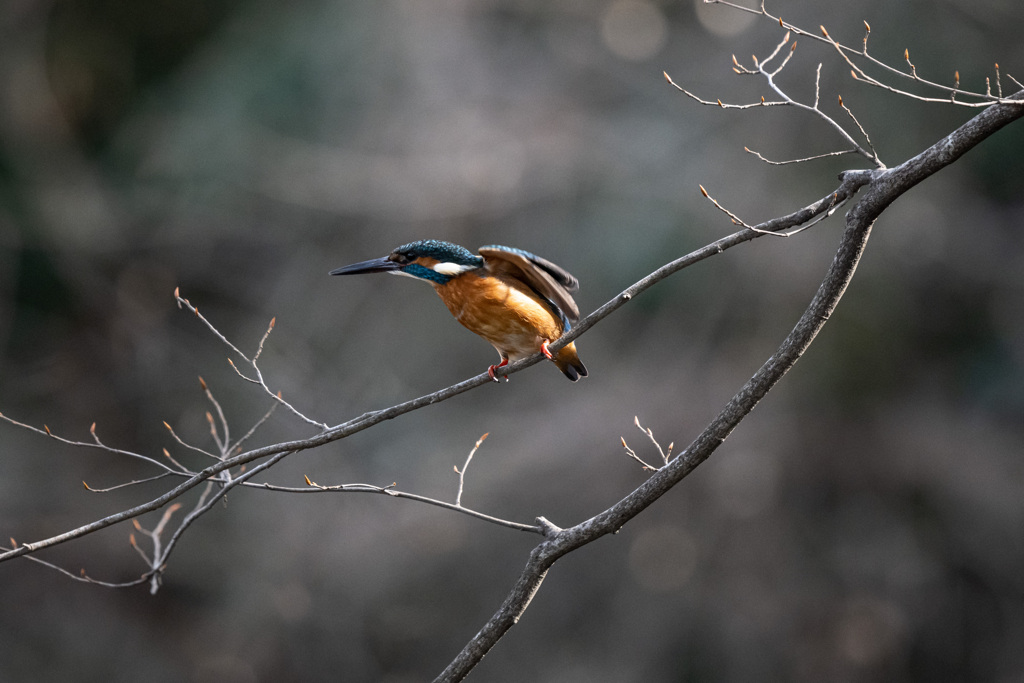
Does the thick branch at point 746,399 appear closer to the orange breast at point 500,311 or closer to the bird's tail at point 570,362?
the orange breast at point 500,311

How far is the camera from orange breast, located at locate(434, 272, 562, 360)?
2809 millimetres

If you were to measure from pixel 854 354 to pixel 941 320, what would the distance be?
2.46 feet

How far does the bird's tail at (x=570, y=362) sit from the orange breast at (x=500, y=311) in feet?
0.34

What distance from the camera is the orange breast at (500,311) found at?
2.81m

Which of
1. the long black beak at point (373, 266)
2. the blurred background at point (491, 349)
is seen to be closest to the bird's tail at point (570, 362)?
the long black beak at point (373, 266)

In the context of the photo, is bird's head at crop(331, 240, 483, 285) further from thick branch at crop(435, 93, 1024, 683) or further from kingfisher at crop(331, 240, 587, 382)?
thick branch at crop(435, 93, 1024, 683)

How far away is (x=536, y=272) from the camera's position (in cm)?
269

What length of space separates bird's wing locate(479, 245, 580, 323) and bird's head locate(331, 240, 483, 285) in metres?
0.08

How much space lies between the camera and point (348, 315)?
8.20 metres

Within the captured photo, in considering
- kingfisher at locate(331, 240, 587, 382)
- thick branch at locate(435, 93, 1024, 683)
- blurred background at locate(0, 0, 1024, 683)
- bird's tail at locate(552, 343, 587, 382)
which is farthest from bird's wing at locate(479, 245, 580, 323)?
blurred background at locate(0, 0, 1024, 683)

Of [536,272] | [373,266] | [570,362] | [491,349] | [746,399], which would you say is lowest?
[491,349]

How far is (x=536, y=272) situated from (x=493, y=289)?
207 mm

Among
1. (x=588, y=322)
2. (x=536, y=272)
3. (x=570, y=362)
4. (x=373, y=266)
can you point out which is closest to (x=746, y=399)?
(x=588, y=322)

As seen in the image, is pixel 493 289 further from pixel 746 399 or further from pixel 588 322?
pixel 746 399
